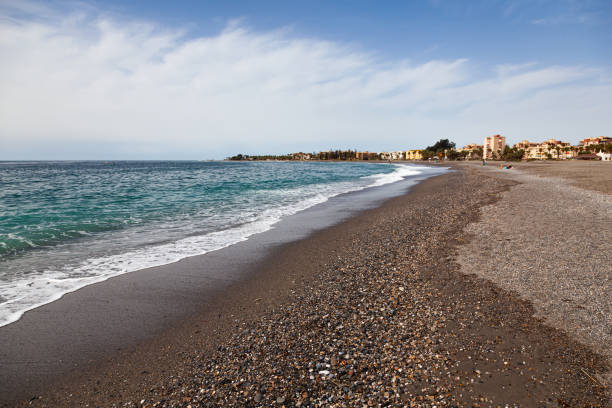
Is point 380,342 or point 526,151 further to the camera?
point 526,151

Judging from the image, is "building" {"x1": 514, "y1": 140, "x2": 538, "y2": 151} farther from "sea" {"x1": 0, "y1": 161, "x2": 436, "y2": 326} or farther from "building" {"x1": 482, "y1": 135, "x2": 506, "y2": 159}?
"sea" {"x1": 0, "y1": 161, "x2": 436, "y2": 326}

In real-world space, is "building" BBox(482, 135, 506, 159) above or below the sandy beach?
above

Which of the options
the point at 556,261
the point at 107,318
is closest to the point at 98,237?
the point at 107,318

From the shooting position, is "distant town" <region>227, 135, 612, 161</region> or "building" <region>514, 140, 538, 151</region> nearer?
"distant town" <region>227, 135, 612, 161</region>

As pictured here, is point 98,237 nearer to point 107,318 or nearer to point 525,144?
point 107,318

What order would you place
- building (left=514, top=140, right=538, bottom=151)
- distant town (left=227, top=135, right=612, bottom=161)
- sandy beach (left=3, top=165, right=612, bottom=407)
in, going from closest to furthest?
sandy beach (left=3, top=165, right=612, bottom=407) → distant town (left=227, top=135, right=612, bottom=161) → building (left=514, top=140, right=538, bottom=151)

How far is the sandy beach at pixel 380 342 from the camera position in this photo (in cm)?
352

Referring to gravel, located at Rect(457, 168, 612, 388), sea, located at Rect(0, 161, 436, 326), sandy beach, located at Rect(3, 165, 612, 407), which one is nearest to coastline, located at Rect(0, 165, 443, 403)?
sandy beach, located at Rect(3, 165, 612, 407)

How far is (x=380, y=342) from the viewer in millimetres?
4320

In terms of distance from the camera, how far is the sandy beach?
352 cm

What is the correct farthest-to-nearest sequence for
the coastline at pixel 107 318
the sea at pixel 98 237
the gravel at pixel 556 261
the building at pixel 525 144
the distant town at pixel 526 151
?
the building at pixel 525 144 → the distant town at pixel 526 151 → the sea at pixel 98 237 → the gravel at pixel 556 261 → the coastline at pixel 107 318

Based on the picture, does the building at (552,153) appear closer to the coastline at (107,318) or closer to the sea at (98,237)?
the sea at (98,237)

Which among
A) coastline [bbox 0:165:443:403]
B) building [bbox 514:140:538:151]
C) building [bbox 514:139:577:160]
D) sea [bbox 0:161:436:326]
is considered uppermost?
building [bbox 514:140:538:151]

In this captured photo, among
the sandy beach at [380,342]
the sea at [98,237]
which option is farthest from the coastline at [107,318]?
the sea at [98,237]
